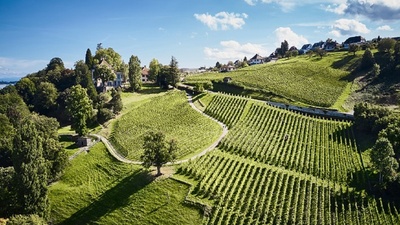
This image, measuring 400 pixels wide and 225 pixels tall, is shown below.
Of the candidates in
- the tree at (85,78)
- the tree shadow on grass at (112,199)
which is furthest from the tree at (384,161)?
the tree at (85,78)

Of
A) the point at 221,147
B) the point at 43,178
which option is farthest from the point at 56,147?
the point at 221,147

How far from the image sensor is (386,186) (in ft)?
168

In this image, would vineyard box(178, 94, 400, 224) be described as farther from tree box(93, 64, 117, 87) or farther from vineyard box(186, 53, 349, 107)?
tree box(93, 64, 117, 87)

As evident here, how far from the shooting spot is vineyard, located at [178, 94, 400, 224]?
152ft

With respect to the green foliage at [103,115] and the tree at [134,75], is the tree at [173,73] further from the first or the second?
the green foliage at [103,115]

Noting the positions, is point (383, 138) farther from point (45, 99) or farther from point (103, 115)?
point (45, 99)

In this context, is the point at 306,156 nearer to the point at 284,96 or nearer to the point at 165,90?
the point at 284,96

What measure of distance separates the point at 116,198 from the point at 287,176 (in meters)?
27.9

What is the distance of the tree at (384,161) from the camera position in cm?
5034

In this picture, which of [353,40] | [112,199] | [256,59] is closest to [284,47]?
[256,59]

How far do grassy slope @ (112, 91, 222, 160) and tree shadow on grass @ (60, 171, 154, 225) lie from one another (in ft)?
23.9

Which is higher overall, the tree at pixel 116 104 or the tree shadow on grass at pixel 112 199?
the tree at pixel 116 104

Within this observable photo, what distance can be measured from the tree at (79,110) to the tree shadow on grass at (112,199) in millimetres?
21892

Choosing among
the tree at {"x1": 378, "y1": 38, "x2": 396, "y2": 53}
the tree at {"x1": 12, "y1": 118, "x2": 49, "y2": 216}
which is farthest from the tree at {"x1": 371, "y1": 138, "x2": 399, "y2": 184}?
the tree at {"x1": 378, "y1": 38, "x2": 396, "y2": 53}
